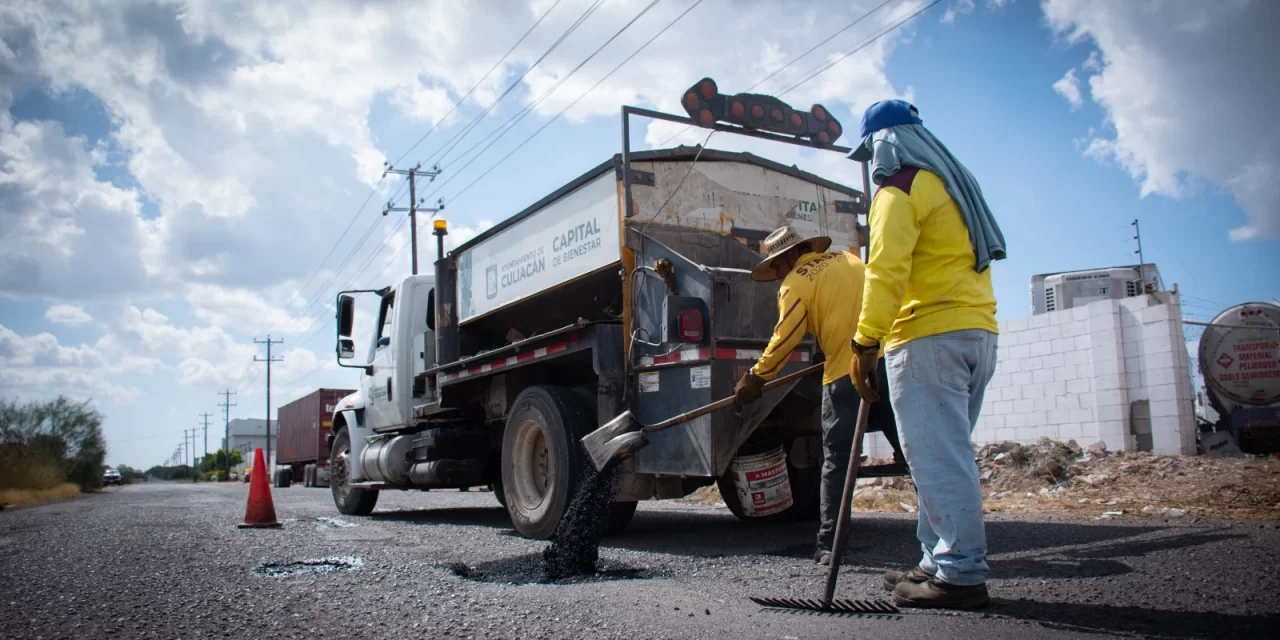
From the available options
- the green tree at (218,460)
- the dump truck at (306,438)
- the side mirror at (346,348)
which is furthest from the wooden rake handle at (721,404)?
the green tree at (218,460)

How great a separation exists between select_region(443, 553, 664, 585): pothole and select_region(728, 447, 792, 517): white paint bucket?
3.40 ft

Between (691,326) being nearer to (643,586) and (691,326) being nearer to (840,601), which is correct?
(643,586)

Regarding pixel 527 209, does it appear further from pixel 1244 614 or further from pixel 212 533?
pixel 1244 614

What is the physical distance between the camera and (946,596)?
118 inches

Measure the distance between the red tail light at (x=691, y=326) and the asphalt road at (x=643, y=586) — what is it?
125 cm

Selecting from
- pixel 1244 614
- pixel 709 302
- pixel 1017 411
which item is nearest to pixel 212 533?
pixel 709 302

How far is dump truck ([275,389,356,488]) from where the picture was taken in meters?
25.9

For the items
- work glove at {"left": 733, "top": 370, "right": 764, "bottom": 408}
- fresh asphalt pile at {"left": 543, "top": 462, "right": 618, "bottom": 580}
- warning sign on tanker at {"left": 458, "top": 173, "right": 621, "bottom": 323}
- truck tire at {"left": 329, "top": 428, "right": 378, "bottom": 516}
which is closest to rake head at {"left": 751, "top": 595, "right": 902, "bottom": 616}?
work glove at {"left": 733, "top": 370, "right": 764, "bottom": 408}

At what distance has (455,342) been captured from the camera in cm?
819

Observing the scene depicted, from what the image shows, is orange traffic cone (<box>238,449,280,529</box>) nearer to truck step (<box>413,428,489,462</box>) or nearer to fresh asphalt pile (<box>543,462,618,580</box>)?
truck step (<box>413,428,489,462</box>)

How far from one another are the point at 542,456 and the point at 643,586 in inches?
102

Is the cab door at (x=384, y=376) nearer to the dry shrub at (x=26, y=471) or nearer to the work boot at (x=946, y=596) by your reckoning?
the work boot at (x=946, y=596)

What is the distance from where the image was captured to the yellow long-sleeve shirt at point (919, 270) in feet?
9.94

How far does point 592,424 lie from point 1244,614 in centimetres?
383
